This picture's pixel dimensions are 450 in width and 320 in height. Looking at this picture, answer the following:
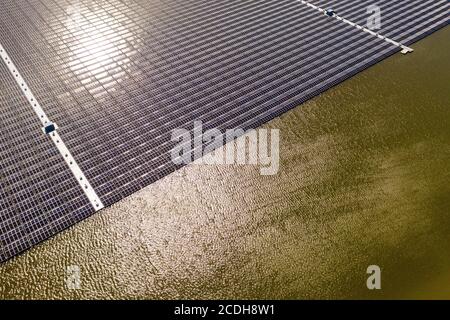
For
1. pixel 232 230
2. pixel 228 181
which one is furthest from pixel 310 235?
pixel 228 181

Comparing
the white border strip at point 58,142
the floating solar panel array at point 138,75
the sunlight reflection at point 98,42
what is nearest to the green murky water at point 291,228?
the white border strip at point 58,142

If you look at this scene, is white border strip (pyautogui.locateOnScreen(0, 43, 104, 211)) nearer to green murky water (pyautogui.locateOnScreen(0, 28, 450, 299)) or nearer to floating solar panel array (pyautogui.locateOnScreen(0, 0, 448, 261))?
floating solar panel array (pyautogui.locateOnScreen(0, 0, 448, 261))

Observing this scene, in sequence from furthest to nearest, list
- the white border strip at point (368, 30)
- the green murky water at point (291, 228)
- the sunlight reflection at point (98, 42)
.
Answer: the white border strip at point (368, 30), the sunlight reflection at point (98, 42), the green murky water at point (291, 228)

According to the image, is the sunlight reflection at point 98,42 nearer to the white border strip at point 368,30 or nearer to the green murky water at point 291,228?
the green murky water at point 291,228

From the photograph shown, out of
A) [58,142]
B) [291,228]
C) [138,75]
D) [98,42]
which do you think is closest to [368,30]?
[138,75]

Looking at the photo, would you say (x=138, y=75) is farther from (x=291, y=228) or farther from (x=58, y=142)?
(x=291, y=228)
